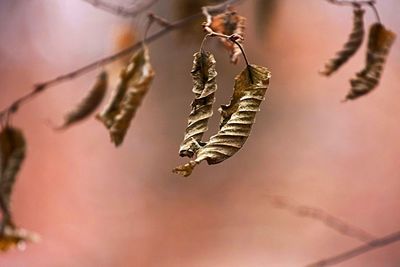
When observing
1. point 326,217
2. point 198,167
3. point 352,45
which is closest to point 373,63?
point 352,45

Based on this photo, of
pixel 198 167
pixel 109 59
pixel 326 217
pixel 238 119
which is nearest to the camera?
pixel 238 119

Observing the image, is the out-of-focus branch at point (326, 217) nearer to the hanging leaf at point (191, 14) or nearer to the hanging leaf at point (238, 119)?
the hanging leaf at point (191, 14)

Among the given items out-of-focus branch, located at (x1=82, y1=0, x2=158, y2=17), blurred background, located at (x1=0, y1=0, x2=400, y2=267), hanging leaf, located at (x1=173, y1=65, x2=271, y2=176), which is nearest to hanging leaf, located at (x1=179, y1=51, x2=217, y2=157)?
hanging leaf, located at (x1=173, y1=65, x2=271, y2=176)

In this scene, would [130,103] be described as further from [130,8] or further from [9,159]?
[130,8]

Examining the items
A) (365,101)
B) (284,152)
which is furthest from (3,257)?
(365,101)

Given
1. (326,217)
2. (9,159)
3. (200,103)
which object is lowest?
(326,217)

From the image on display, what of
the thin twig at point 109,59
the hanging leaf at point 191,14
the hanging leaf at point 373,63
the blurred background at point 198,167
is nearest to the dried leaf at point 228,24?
the thin twig at point 109,59
